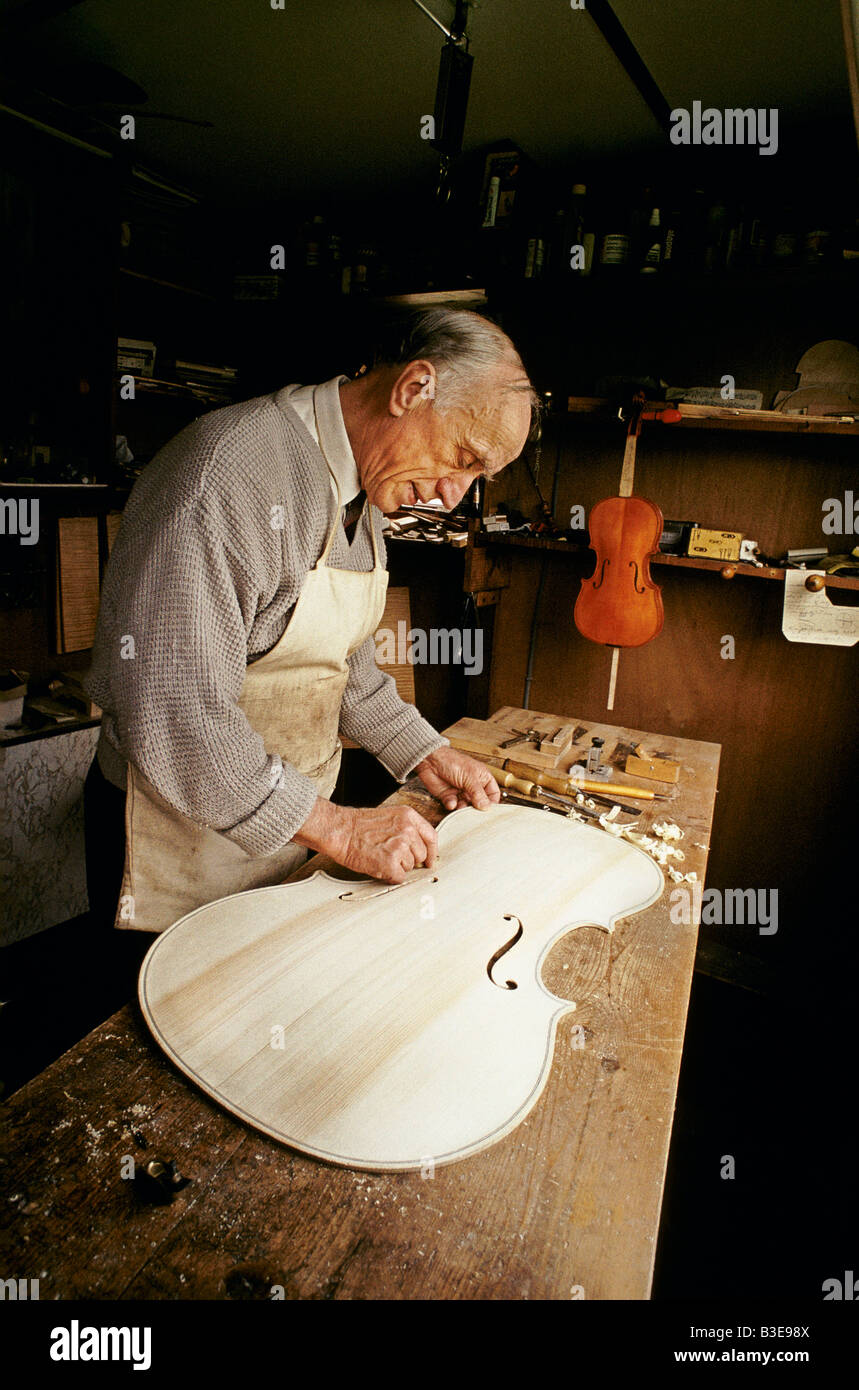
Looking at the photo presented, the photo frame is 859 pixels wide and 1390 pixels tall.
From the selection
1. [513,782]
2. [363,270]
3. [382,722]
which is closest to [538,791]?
[513,782]

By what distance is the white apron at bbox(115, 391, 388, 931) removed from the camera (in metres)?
→ 1.40

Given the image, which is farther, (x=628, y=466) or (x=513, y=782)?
(x=628, y=466)

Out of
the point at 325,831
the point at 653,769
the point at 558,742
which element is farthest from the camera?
the point at 558,742

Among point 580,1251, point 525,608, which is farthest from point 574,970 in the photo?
point 525,608

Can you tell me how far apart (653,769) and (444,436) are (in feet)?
3.60

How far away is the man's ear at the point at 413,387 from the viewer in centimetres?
130

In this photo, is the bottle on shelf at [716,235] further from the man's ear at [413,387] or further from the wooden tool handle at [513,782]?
the wooden tool handle at [513,782]

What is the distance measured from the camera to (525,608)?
3367 millimetres

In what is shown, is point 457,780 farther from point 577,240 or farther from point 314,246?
point 314,246

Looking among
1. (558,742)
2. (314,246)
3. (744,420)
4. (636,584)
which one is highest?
(314,246)

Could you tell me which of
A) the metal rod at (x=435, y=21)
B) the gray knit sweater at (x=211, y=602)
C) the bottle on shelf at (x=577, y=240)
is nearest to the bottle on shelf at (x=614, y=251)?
the bottle on shelf at (x=577, y=240)

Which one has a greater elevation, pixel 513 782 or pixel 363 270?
pixel 363 270

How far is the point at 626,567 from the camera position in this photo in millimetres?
2678

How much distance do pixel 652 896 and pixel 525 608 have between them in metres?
2.12
